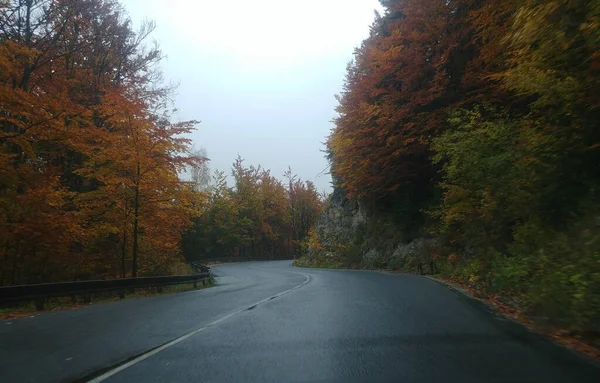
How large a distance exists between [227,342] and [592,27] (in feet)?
25.6

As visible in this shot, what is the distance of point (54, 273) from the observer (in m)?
19.5

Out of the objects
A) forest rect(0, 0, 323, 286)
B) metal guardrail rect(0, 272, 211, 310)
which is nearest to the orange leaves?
forest rect(0, 0, 323, 286)

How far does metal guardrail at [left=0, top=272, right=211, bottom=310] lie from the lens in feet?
43.3

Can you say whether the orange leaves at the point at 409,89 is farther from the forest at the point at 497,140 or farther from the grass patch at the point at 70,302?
the grass patch at the point at 70,302

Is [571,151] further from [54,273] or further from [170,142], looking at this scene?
[54,273]

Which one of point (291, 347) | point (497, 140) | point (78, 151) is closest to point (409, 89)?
point (497, 140)

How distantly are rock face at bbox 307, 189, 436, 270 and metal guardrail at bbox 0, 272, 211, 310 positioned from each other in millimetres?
14794

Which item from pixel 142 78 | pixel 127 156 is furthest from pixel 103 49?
pixel 127 156

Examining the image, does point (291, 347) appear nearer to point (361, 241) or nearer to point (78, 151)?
point (78, 151)

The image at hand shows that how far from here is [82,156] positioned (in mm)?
24281

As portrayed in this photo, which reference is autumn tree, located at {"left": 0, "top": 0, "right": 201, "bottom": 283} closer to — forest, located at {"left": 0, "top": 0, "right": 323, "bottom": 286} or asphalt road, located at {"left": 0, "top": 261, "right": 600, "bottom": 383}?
forest, located at {"left": 0, "top": 0, "right": 323, "bottom": 286}

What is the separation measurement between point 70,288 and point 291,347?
36.8 ft

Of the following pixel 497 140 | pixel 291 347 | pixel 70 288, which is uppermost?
pixel 497 140

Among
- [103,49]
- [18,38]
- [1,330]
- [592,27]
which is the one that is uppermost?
[103,49]
